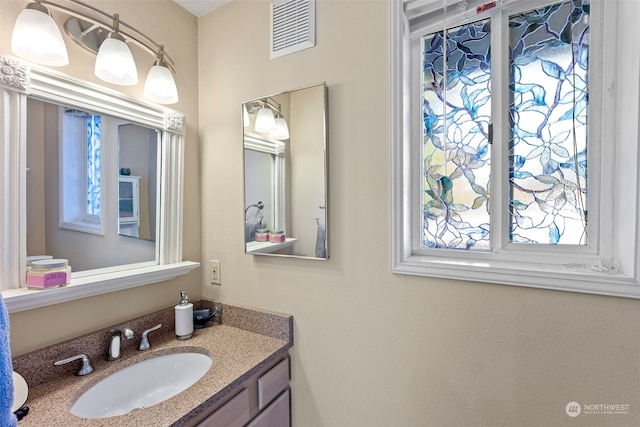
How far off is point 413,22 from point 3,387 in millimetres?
1483

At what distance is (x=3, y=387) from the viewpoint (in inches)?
19.9

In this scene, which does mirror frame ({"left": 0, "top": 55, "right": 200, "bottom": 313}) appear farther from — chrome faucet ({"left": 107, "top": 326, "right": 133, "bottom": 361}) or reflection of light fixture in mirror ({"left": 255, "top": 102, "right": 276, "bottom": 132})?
reflection of light fixture in mirror ({"left": 255, "top": 102, "right": 276, "bottom": 132})

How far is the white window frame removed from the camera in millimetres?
770

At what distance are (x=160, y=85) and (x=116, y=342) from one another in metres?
1.03

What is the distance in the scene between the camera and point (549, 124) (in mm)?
923

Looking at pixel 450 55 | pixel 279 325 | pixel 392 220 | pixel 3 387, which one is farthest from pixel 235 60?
pixel 3 387

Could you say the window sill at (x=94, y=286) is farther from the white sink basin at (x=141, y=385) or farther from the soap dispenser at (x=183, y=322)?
the white sink basin at (x=141, y=385)

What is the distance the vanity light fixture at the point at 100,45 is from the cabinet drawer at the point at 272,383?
1.21m

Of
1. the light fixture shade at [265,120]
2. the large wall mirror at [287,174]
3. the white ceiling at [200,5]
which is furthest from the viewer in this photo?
the white ceiling at [200,5]

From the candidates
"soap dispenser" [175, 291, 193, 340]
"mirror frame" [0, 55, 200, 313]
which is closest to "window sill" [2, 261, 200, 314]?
"mirror frame" [0, 55, 200, 313]

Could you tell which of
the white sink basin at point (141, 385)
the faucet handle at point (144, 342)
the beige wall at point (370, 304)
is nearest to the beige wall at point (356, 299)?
the beige wall at point (370, 304)

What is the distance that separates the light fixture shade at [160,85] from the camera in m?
1.17

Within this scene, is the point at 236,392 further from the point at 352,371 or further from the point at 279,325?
the point at 352,371

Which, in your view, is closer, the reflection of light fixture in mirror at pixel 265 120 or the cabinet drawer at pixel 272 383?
the cabinet drawer at pixel 272 383
